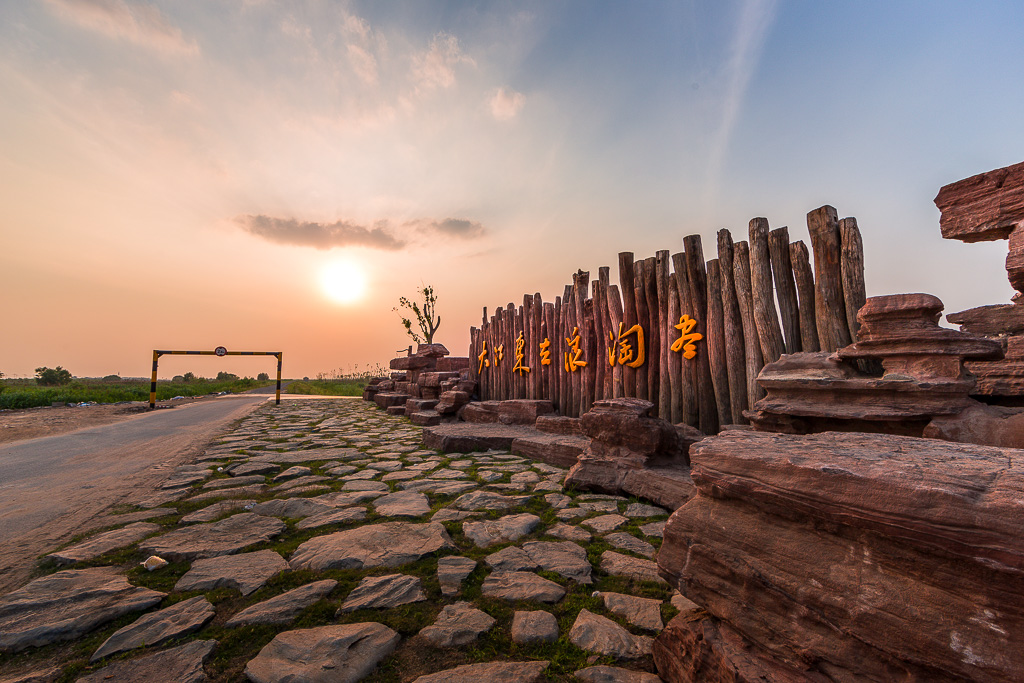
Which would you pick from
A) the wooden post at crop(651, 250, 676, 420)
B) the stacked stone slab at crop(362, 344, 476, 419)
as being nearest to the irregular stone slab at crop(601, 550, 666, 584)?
the wooden post at crop(651, 250, 676, 420)

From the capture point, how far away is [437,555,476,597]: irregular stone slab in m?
1.90

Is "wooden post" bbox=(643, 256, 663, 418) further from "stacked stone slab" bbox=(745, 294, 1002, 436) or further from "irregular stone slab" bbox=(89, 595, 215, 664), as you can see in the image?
"irregular stone slab" bbox=(89, 595, 215, 664)

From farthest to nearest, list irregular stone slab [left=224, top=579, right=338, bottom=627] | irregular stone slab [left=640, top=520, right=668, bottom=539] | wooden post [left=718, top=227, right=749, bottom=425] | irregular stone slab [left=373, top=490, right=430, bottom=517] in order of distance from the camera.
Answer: wooden post [left=718, top=227, right=749, bottom=425]
irregular stone slab [left=373, top=490, right=430, bottom=517]
irregular stone slab [left=640, top=520, right=668, bottom=539]
irregular stone slab [left=224, top=579, right=338, bottom=627]

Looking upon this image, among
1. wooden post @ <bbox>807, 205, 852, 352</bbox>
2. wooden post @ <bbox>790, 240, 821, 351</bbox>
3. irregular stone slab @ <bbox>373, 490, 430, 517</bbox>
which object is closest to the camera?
irregular stone slab @ <bbox>373, 490, 430, 517</bbox>

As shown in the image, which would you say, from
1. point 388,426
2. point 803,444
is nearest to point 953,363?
point 803,444

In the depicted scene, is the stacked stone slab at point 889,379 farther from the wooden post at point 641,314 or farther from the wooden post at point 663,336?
the wooden post at point 641,314

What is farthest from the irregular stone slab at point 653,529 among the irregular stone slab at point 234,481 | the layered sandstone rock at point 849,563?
the irregular stone slab at point 234,481

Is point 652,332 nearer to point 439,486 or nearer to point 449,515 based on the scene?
point 439,486

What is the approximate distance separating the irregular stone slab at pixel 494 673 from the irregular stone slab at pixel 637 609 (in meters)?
0.47

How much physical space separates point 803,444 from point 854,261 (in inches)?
110

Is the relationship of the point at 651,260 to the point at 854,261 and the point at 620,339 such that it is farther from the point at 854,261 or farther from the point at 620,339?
the point at 854,261

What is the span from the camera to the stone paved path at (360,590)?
1.42 metres

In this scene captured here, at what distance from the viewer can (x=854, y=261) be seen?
342 cm

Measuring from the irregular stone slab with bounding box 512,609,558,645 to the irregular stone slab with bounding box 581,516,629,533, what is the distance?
1069 mm
